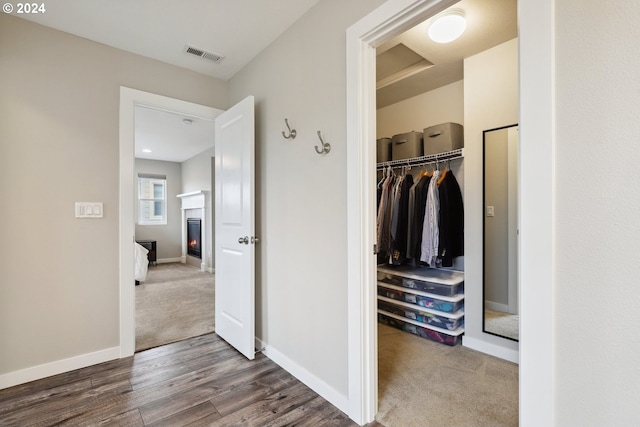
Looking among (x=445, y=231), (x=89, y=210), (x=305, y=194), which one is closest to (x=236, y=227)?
(x=305, y=194)

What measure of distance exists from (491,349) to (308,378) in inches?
58.7

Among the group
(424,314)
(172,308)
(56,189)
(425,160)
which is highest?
(425,160)

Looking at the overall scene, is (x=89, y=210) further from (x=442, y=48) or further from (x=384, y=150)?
(x=442, y=48)

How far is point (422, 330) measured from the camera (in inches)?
106

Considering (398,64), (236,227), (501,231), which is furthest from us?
(398,64)

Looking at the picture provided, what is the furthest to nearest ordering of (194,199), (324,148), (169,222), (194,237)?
(169,222) < (194,237) < (194,199) < (324,148)

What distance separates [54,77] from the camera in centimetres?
213

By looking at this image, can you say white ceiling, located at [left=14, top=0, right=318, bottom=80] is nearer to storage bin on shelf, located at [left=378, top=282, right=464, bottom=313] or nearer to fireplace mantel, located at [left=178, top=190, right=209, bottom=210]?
storage bin on shelf, located at [left=378, top=282, right=464, bottom=313]

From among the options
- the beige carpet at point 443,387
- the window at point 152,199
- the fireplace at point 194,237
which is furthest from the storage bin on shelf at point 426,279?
the window at point 152,199

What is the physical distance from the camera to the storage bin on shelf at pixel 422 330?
2521mm

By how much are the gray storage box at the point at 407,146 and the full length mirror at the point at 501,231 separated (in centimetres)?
69

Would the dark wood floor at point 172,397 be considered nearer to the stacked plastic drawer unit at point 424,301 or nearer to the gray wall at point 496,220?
the stacked plastic drawer unit at point 424,301

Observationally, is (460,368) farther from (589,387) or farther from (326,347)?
(589,387)

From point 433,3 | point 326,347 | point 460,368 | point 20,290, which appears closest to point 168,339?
point 20,290
